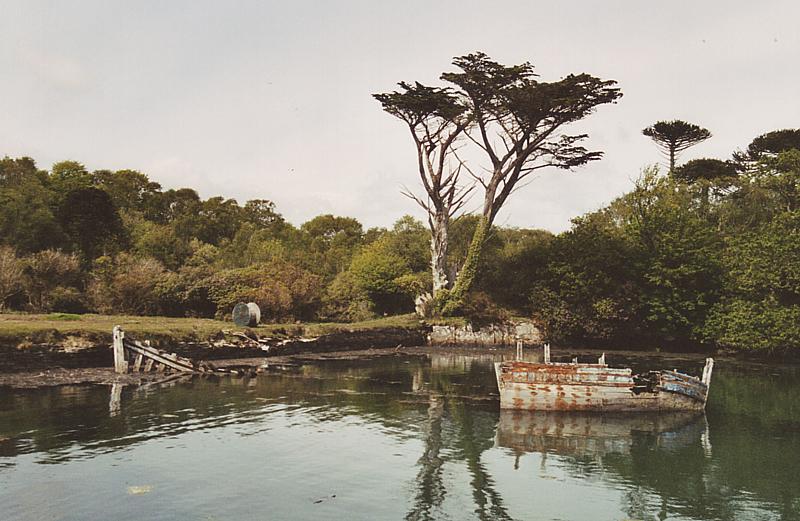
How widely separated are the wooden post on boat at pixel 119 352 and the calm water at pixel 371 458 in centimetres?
265

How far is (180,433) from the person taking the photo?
15.9m

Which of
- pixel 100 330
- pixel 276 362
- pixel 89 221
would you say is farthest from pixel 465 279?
pixel 89 221

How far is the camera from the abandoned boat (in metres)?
19.8

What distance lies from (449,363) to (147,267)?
20.8 metres

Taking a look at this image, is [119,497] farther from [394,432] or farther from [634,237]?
[634,237]

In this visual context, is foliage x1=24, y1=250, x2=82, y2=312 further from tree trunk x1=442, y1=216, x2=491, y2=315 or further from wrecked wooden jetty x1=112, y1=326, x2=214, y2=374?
tree trunk x1=442, y1=216, x2=491, y2=315

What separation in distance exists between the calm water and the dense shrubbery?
16845 mm

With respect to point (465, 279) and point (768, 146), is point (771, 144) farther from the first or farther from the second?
point (465, 279)

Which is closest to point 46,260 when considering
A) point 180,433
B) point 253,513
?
point 180,433

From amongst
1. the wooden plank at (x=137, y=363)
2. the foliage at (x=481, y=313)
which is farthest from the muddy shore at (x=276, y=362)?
the foliage at (x=481, y=313)

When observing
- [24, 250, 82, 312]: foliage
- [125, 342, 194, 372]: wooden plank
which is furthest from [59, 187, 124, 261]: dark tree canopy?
[125, 342, 194, 372]: wooden plank

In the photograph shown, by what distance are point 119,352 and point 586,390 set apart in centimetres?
1767

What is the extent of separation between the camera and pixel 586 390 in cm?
1978

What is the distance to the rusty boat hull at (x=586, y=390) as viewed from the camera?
64.9ft
